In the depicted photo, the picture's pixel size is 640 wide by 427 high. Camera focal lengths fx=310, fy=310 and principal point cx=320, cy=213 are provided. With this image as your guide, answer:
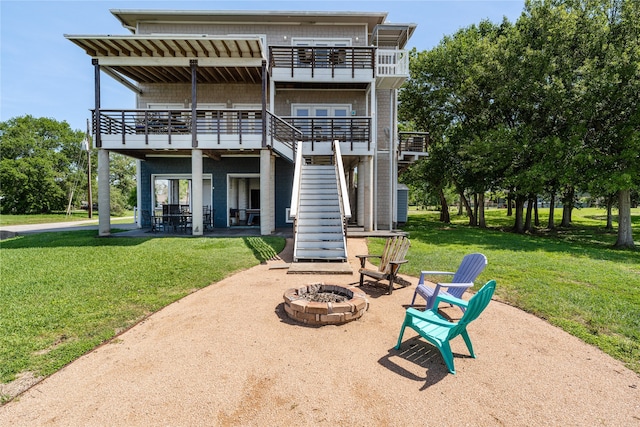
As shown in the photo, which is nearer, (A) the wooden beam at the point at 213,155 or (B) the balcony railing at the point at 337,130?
(B) the balcony railing at the point at 337,130

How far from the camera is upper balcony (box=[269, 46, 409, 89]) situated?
13273mm

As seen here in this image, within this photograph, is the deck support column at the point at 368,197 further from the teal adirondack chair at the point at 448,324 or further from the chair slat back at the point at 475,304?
the chair slat back at the point at 475,304

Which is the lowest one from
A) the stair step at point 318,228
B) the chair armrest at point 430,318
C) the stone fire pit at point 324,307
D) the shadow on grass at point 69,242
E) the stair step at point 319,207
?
the stone fire pit at point 324,307

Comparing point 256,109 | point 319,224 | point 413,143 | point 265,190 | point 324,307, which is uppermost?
point 256,109

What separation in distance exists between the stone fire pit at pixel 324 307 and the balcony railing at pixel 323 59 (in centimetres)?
1088

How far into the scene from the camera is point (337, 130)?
44.3ft

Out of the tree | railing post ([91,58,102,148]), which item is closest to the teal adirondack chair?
railing post ([91,58,102,148])

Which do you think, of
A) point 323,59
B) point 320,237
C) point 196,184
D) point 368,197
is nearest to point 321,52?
point 323,59

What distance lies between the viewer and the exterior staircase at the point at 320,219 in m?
8.30

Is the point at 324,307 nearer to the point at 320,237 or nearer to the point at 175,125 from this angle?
the point at 320,237

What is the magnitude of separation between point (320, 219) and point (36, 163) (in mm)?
40732

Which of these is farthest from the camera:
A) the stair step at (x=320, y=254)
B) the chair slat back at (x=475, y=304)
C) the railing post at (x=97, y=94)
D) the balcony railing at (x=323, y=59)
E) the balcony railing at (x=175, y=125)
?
the balcony railing at (x=323, y=59)

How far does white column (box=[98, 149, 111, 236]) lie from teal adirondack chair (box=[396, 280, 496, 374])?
470 inches

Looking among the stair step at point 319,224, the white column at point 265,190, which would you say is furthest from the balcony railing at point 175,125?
the stair step at point 319,224
